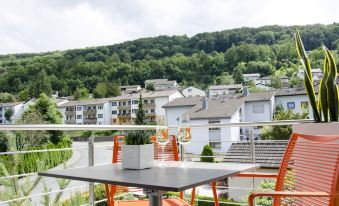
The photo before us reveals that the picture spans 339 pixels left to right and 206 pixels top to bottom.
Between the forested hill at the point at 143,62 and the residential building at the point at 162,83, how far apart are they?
100 cm

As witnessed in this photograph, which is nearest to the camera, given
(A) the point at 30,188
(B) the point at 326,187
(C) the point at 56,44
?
(B) the point at 326,187

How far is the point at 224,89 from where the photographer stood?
3419 cm

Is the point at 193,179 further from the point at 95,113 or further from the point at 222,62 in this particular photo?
the point at 95,113

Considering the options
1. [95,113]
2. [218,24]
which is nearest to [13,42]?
[95,113]

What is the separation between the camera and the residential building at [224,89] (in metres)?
34.1

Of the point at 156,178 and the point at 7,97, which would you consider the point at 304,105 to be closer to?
the point at 7,97

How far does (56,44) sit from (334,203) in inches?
1898

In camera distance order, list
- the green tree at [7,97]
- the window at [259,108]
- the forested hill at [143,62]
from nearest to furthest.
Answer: the window at [259,108] < the forested hill at [143,62] < the green tree at [7,97]

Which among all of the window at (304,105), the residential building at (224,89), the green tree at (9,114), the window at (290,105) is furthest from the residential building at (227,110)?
the green tree at (9,114)

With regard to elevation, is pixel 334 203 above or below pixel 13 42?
below

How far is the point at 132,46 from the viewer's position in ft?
115

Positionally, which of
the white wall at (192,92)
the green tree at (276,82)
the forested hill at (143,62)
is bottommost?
the white wall at (192,92)

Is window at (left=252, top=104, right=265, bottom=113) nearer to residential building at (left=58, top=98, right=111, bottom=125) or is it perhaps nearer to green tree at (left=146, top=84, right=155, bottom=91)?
green tree at (left=146, top=84, right=155, bottom=91)

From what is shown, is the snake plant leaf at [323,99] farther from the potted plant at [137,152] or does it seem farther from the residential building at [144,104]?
the residential building at [144,104]
